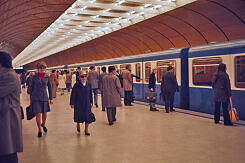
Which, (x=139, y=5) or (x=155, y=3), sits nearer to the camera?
(x=155, y=3)

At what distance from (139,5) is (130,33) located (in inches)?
349

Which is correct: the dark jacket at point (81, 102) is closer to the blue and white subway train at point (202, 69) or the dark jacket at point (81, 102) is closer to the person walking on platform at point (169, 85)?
the person walking on platform at point (169, 85)

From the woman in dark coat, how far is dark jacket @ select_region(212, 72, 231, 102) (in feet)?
12.1

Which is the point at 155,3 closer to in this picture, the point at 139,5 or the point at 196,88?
the point at 139,5

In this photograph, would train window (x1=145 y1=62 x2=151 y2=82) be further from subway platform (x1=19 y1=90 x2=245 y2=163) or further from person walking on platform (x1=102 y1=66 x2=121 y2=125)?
person walking on platform (x1=102 y1=66 x2=121 y2=125)

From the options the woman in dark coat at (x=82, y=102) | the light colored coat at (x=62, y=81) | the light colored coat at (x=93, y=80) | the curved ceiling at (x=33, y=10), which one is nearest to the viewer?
the woman in dark coat at (x=82, y=102)

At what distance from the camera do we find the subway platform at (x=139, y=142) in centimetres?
466

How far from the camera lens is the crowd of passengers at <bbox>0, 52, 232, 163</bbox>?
123 inches

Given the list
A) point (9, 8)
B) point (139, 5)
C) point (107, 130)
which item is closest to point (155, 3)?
point (139, 5)

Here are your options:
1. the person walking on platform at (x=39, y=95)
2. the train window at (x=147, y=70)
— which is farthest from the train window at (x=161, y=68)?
the person walking on platform at (x=39, y=95)

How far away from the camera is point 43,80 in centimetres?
653

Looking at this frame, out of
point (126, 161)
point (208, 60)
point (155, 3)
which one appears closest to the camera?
point (126, 161)

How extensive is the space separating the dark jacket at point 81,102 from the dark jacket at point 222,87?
146 inches

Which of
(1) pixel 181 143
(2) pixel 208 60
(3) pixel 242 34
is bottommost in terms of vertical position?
(1) pixel 181 143
